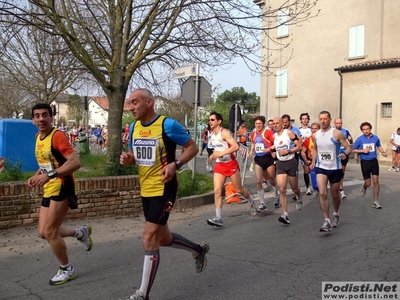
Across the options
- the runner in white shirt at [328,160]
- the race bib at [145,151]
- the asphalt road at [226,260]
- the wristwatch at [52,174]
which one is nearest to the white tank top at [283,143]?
the runner in white shirt at [328,160]

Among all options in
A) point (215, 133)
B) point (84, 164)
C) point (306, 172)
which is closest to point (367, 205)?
point (306, 172)

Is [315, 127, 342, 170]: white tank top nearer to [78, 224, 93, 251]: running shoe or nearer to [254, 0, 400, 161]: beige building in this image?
[78, 224, 93, 251]: running shoe

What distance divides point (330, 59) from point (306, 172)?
61.3ft

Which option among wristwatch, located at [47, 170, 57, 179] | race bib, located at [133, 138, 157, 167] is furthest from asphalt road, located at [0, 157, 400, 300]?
race bib, located at [133, 138, 157, 167]

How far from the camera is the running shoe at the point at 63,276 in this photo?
15.3 ft

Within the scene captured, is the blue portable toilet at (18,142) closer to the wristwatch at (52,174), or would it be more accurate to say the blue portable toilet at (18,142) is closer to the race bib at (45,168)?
the race bib at (45,168)

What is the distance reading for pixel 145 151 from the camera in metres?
4.20

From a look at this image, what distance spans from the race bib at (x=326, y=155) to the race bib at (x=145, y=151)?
12.5ft

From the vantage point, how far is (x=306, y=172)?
11094mm

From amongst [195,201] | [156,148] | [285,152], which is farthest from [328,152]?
[156,148]

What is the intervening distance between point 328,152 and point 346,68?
1970 centimetres

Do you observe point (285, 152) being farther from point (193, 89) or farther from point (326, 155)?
point (193, 89)

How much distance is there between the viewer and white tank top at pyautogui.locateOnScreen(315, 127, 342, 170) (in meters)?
7.07

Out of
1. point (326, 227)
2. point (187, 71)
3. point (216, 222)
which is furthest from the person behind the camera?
point (187, 71)
